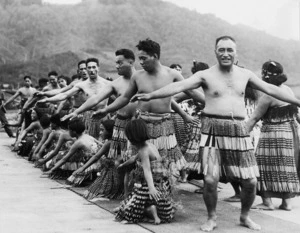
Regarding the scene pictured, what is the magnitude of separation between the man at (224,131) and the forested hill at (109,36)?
24715mm

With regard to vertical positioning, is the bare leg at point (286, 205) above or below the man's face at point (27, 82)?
below

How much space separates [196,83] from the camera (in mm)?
4574

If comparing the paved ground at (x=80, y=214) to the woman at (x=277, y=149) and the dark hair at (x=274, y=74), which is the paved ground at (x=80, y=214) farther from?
the dark hair at (x=274, y=74)

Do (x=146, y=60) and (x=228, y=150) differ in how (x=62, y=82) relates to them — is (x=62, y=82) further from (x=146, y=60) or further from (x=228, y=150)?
(x=228, y=150)

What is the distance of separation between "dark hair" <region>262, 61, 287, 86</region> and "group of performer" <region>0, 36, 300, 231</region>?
10 mm

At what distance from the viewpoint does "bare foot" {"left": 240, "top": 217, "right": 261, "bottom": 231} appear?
4.41 m

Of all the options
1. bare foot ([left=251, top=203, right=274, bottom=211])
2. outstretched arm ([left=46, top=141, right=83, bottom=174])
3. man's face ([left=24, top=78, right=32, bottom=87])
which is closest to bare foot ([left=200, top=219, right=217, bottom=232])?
bare foot ([left=251, top=203, right=274, bottom=211])

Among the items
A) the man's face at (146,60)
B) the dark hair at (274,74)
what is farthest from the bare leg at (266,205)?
the man's face at (146,60)

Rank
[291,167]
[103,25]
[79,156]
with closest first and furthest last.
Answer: [291,167]
[79,156]
[103,25]

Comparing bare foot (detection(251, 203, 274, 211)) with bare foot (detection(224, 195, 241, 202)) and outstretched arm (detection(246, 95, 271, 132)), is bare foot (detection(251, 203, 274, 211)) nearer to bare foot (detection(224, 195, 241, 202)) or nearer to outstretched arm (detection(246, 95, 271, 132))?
bare foot (detection(224, 195, 241, 202))

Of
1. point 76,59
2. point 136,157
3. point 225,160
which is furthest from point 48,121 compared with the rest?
point 76,59

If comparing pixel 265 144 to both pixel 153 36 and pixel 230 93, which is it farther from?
pixel 153 36

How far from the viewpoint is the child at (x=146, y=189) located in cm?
463

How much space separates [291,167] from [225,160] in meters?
1.21
